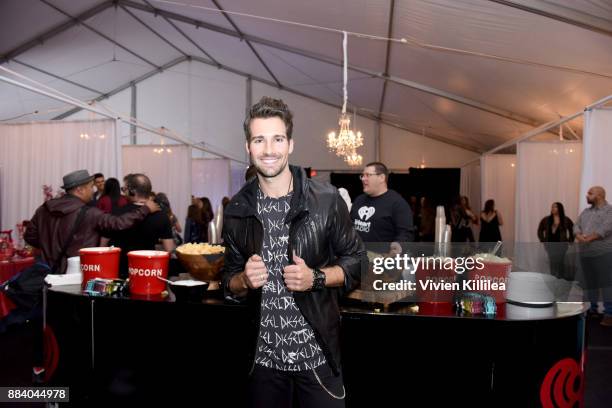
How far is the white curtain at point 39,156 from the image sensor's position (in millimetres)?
5898

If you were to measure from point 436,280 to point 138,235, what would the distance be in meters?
1.96

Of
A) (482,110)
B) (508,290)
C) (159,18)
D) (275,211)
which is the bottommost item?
(508,290)

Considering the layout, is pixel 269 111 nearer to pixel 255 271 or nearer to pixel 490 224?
pixel 255 271

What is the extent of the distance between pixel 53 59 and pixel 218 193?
15.0 ft

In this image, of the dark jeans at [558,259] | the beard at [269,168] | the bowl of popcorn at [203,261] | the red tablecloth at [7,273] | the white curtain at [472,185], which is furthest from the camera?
the white curtain at [472,185]

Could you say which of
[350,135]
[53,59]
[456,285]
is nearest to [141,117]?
[53,59]

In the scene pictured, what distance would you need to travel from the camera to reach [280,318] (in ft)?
4.64

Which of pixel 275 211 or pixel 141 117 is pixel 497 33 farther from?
pixel 141 117

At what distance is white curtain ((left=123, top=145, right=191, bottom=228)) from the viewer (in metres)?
8.59

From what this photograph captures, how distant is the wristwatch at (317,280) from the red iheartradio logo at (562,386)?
3.88ft

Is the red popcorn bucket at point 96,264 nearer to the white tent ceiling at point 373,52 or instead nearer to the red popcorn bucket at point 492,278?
the red popcorn bucket at point 492,278

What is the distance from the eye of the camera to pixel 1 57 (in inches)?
395

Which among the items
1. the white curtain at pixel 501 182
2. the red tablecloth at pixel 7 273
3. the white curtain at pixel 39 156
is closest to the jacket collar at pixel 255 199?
the red tablecloth at pixel 7 273

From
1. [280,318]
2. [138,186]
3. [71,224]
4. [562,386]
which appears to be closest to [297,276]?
[280,318]
